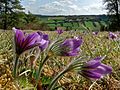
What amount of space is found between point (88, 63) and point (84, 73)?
0.05m

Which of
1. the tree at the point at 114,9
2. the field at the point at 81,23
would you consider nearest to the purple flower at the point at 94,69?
the field at the point at 81,23

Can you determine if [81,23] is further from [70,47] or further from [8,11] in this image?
[8,11]

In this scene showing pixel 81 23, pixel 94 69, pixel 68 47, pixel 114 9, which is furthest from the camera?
pixel 114 9

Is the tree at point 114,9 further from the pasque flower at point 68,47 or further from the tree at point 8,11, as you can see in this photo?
the pasque flower at point 68,47

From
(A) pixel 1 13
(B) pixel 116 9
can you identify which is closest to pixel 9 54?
(B) pixel 116 9

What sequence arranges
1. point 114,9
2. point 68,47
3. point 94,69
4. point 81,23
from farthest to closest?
point 114,9, point 81,23, point 68,47, point 94,69

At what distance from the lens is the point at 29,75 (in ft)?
6.34

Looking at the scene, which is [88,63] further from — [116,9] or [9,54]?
[116,9]

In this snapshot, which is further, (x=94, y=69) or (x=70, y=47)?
(x=70, y=47)

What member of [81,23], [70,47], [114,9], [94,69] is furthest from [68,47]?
[114,9]

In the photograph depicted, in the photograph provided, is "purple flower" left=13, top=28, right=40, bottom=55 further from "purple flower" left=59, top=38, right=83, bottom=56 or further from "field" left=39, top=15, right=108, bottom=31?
"field" left=39, top=15, right=108, bottom=31

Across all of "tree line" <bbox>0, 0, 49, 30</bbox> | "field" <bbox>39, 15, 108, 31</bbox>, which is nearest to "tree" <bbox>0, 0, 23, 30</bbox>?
"tree line" <bbox>0, 0, 49, 30</bbox>

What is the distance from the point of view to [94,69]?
4.17 ft

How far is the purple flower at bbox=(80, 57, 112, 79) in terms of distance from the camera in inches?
48.6
